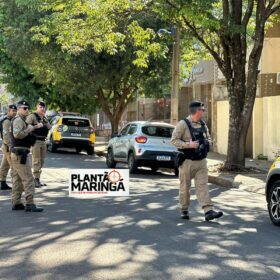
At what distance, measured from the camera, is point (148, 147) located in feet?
54.8

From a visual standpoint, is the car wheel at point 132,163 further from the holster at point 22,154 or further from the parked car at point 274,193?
the parked car at point 274,193

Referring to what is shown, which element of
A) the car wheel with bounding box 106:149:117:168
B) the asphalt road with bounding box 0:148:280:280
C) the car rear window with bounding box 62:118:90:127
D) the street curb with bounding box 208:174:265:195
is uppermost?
the car rear window with bounding box 62:118:90:127

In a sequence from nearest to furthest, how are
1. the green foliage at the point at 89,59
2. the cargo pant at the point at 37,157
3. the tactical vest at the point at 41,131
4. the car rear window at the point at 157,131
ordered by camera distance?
the tactical vest at the point at 41,131 < the cargo pant at the point at 37,157 < the car rear window at the point at 157,131 < the green foliage at the point at 89,59

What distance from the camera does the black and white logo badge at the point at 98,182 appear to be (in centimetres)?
1116

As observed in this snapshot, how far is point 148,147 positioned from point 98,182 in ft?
17.9

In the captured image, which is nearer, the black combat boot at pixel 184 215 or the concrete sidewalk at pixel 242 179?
the black combat boot at pixel 184 215

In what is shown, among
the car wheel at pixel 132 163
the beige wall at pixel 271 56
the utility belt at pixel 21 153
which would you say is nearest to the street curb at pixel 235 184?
the car wheel at pixel 132 163

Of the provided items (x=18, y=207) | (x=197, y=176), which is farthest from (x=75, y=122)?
(x=197, y=176)

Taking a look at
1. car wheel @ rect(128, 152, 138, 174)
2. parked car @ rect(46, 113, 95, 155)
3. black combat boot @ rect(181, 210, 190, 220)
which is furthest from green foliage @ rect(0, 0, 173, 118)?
black combat boot @ rect(181, 210, 190, 220)

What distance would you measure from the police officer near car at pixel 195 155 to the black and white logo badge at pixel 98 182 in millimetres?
2337

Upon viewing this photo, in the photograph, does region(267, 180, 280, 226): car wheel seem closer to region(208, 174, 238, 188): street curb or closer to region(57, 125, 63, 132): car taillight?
region(208, 174, 238, 188): street curb

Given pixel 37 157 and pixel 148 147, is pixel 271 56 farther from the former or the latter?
pixel 37 157

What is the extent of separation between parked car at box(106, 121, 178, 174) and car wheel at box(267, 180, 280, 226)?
7841mm

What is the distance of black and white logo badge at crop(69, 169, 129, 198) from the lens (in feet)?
36.6
